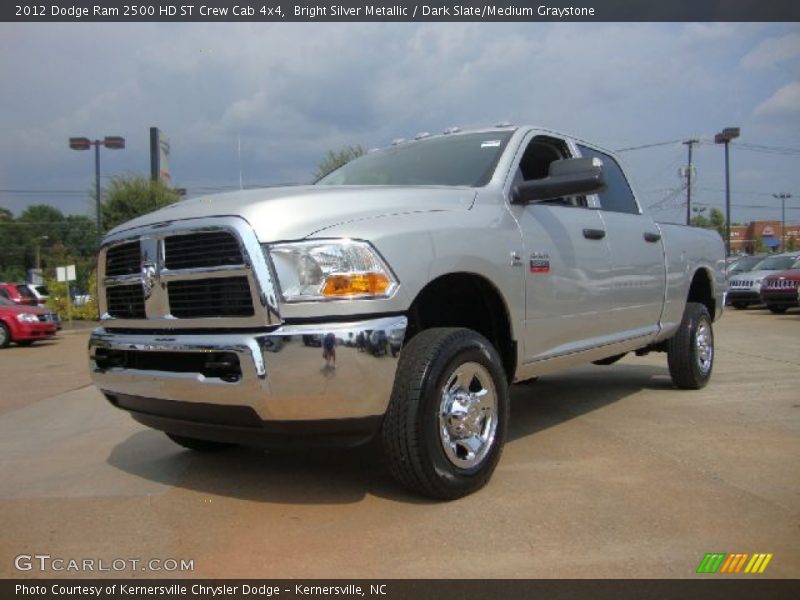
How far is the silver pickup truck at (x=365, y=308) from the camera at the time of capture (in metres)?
2.92

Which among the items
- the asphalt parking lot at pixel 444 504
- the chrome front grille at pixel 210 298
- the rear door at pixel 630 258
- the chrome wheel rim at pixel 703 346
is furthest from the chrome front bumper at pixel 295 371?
the chrome wheel rim at pixel 703 346

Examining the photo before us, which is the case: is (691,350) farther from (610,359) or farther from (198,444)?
(198,444)

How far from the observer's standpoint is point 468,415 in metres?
3.38

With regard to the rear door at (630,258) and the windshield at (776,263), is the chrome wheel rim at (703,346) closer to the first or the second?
the rear door at (630,258)

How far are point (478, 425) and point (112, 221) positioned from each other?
29.0 metres

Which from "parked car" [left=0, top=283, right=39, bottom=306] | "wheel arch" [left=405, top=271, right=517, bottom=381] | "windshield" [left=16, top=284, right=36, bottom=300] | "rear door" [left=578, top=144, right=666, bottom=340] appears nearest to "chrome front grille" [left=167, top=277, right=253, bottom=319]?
"wheel arch" [left=405, top=271, right=517, bottom=381]

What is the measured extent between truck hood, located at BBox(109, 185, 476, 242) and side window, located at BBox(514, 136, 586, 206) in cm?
91

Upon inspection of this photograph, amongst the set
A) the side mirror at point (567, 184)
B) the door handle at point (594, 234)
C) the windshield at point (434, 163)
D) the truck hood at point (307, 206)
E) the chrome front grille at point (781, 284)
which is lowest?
the chrome front grille at point (781, 284)

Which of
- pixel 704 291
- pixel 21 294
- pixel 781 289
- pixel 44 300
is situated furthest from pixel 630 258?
pixel 44 300

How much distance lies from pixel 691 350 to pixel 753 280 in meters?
15.3

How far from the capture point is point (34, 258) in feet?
273

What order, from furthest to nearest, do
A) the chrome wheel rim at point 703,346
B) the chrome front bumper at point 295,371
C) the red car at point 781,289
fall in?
the red car at point 781,289, the chrome wheel rim at point 703,346, the chrome front bumper at point 295,371

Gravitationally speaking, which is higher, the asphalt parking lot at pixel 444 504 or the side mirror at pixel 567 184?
the side mirror at pixel 567 184
